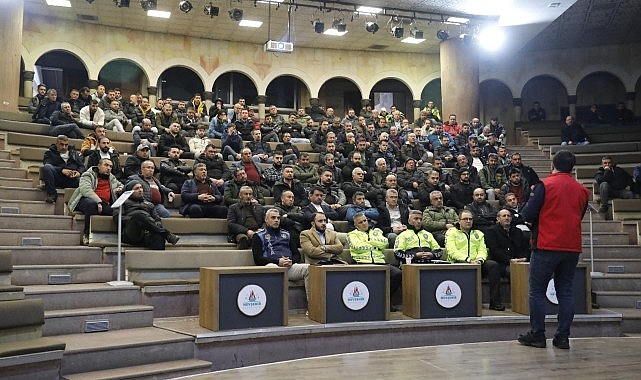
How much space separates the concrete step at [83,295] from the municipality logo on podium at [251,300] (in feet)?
2.98

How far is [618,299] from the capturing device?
6.25 metres

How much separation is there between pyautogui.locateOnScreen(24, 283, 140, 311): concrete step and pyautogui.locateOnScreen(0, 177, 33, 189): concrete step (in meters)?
2.35

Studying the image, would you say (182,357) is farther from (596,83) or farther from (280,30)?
(596,83)

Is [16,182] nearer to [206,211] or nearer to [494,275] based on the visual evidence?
[206,211]

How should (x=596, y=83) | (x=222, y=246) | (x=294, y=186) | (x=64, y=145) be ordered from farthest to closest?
(x=596, y=83) < (x=294, y=186) < (x=64, y=145) < (x=222, y=246)

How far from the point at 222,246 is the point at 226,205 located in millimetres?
855

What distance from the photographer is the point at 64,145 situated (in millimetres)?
6738

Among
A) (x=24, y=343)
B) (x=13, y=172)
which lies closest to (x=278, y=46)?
(x=13, y=172)

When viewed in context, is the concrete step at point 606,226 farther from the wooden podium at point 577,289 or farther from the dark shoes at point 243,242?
the dark shoes at point 243,242

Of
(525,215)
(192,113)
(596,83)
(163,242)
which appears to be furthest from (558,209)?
(596,83)

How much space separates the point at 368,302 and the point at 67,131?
4.95 metres

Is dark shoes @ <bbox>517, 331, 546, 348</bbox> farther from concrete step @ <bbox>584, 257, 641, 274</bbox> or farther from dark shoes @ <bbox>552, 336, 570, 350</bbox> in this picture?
concrete step @ <bbox>584, 257, 641, 274</bbox>

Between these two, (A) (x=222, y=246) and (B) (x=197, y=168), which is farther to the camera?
(B) (x=197, y=168)

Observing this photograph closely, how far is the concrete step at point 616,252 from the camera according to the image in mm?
7301
